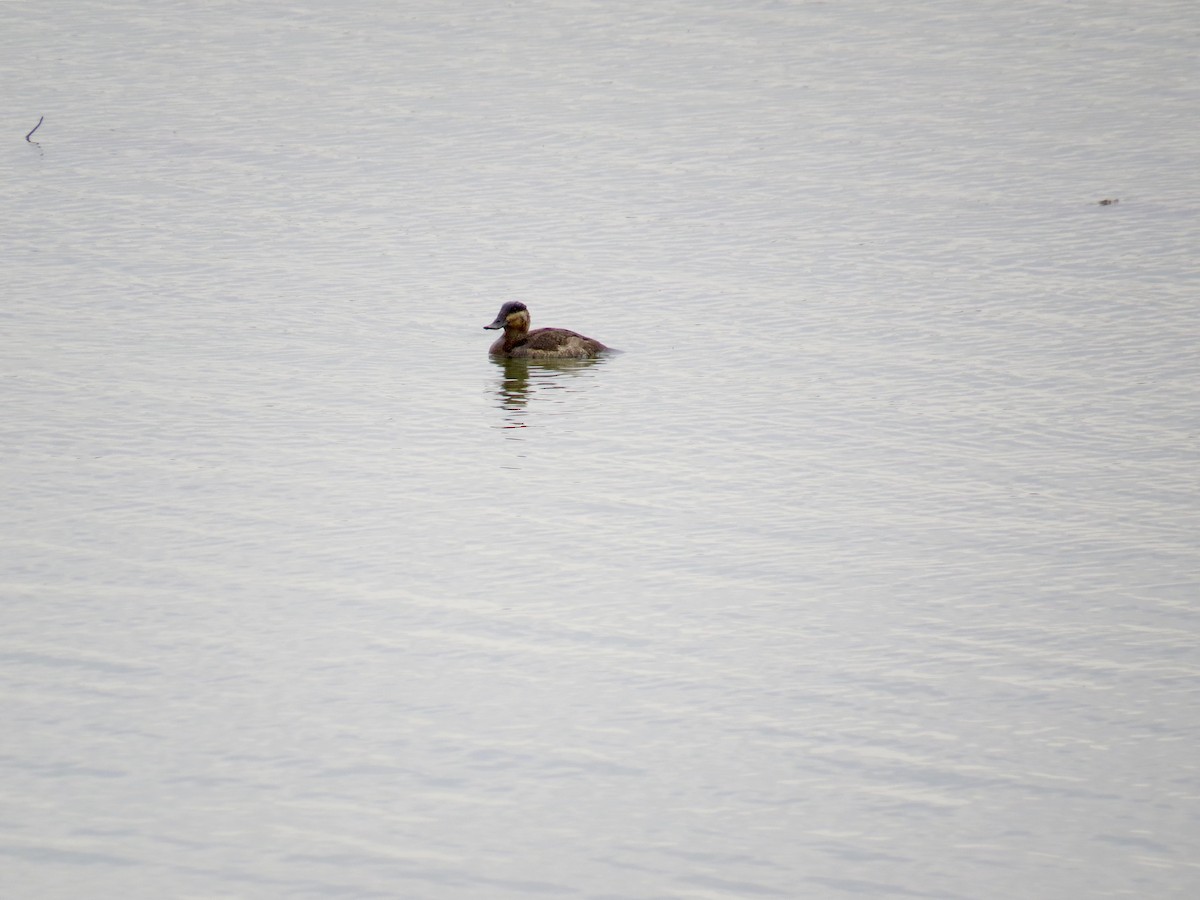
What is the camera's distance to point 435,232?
22453mm

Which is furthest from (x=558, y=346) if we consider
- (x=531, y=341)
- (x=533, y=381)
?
(x=533, y=381)

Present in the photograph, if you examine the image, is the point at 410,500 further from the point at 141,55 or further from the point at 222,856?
the point at 141,55

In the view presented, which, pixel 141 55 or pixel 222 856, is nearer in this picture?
pixel 222 856

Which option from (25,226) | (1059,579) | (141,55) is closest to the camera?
(1059,579)

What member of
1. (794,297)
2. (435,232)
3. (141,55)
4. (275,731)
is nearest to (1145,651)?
(275,731)

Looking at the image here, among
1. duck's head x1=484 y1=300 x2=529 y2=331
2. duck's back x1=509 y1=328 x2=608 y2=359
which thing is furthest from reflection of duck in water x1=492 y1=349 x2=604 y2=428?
duck's head x1=484 y1=300 x2=529 y2=331

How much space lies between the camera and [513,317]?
17969 millimetres

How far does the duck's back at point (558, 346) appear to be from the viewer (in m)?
17.8

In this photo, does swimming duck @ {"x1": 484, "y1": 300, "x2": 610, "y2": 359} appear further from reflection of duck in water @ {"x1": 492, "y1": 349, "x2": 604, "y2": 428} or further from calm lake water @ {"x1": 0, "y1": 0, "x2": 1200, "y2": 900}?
calm lake water @ {"x1": 0, "y1": 0, "x2": 1200, "y2": 900}

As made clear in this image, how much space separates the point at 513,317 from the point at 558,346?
1.83 feet

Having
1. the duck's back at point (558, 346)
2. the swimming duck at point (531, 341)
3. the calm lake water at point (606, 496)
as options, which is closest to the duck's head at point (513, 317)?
the swimming duck at point (531, 341)

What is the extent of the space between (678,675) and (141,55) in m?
25.4

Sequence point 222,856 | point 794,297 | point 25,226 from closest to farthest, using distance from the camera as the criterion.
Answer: point 222,856
point 794,297
point 25,226

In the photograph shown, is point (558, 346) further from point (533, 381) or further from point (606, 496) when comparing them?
point (606, 496)
